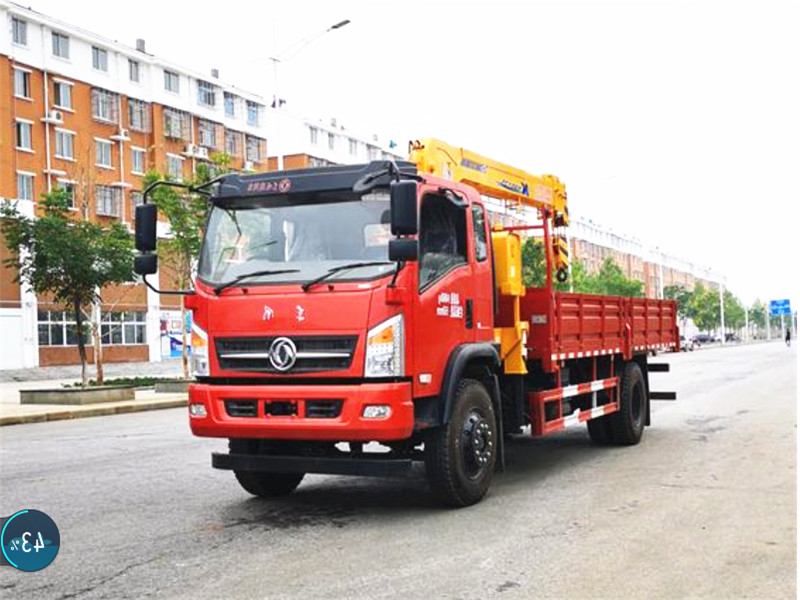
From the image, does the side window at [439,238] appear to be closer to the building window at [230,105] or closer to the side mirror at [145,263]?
the side mirror at [145,263]

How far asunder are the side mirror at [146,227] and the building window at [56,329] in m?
41.9

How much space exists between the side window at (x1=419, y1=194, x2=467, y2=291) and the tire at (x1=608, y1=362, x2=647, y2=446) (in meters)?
4.62

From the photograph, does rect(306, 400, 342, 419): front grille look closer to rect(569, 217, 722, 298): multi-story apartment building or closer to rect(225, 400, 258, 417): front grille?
rect(225, 400, 258, 417): front grille

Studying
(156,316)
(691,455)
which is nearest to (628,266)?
(156,316)

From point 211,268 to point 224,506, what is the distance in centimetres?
209

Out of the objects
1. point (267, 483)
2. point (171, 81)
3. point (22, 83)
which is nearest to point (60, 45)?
point (22, 83)

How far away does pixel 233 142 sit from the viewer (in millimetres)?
65812

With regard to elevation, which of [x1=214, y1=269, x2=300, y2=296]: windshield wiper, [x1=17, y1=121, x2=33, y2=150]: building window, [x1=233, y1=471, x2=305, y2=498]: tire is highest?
[x1=17, y1=121, x2=33, y2=150]: building window

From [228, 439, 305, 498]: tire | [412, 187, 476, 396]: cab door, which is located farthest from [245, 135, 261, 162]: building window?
[412, 187, 476, 396]: cab door

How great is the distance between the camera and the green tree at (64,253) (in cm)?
2223

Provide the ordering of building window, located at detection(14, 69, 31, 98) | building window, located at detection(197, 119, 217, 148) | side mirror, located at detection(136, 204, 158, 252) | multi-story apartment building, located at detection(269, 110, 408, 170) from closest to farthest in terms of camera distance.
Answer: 1. side mirror, located at detection(136, 204, 158, 252)
2. building window, located at detection(14, 69, 31, 98)
3. building window, located at detection(197, 119, 217, 148)
4. multi-story apartment building, located at detection(269, 110, 408, 170)

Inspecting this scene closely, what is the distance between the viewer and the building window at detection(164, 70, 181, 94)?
193ft

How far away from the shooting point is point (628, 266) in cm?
14062

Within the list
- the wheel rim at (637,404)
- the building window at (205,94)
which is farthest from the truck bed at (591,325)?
the building window at (205,94)
